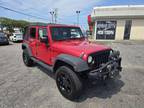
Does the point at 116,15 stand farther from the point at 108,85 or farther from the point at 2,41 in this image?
the point at 108,85

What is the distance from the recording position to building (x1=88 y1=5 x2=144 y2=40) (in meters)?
18.7

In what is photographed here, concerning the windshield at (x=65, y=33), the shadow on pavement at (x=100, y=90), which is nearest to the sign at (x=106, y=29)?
the windshield at (x=65, y=33)

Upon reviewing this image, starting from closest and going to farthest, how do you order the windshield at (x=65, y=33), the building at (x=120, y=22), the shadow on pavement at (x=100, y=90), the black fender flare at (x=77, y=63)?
the black fender flare at (x=77, y=63), the shadow on pavement at (x=100, y=90), the windshield at (x=65, y=33), the building at (x=120, y=22)

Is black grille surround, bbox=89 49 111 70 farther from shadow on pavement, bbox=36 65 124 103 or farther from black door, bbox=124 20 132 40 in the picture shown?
black door, bbox=124 20 132 40

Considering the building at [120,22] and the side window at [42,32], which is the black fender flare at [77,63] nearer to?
the side window at [42,32]

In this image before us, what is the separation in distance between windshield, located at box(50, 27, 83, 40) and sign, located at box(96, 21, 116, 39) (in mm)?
15845

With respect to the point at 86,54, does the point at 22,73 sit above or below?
below

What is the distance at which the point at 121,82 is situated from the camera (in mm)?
4426

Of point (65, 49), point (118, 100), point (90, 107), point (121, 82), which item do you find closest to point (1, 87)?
point (65, 49)

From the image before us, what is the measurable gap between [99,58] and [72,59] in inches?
30.4

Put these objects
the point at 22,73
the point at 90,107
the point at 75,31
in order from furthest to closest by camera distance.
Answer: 1. the point at 22,73
2. the point at 75,31
3. the point at 90,107

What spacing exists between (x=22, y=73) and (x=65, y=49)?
9.34 ft

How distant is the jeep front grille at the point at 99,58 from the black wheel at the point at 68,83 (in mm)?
537

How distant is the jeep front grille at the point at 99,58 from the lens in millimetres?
3254
